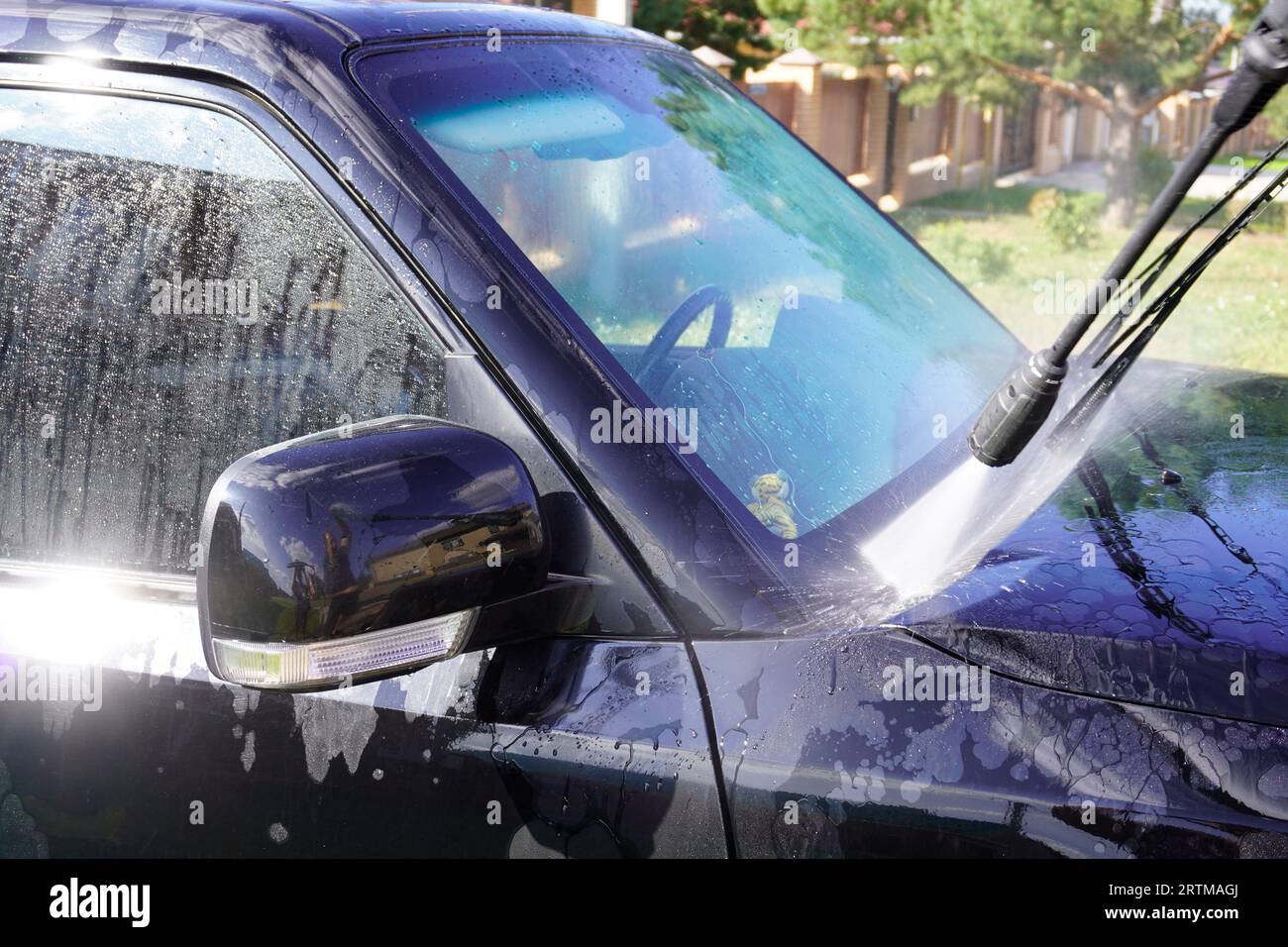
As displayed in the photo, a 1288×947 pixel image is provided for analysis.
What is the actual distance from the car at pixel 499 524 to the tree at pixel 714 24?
40.6 feet

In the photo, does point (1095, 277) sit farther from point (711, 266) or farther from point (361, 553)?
point (361, 553)

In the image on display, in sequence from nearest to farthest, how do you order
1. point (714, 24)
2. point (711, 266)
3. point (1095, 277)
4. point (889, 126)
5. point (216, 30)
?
point (216, 30) → point (711, 266) → point (1095, 277) → point (714, 24) → point (889, 126)

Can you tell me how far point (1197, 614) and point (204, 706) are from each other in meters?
1.14

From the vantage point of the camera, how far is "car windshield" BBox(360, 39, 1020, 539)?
1.74m

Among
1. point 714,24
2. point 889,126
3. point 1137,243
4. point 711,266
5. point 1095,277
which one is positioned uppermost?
point 889,126

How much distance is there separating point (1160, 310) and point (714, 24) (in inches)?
546

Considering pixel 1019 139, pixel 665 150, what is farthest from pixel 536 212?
pixel 1019 139

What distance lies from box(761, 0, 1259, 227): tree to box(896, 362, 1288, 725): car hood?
14.6m

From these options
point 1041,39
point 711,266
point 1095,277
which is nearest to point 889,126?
point 1041,39

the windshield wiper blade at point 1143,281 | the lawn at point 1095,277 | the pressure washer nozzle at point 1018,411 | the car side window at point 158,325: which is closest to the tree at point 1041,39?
the lawn at point 1095,277

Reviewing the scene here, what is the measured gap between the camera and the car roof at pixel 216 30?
173cm

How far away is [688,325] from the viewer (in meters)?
1.95

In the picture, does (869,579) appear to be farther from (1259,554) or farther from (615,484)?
(1259,554)

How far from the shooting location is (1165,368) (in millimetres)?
2510
